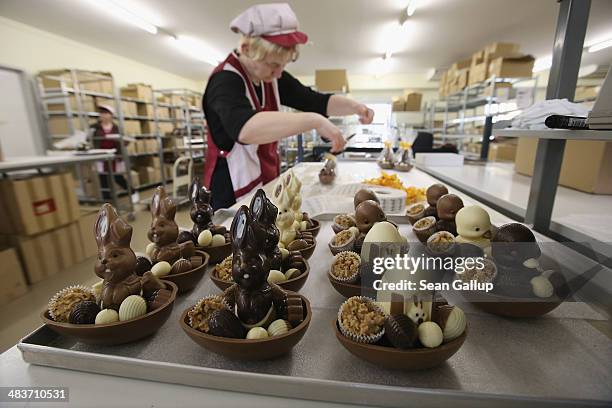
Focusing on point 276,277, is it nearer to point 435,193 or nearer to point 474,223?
point 474,223

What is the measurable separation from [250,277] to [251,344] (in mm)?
82

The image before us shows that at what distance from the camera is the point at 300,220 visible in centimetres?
81

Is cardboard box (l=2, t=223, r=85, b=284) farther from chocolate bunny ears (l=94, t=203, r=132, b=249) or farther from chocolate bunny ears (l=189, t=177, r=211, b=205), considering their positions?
chocolate bunny ears (l=94, t=203, r=132, b=249)

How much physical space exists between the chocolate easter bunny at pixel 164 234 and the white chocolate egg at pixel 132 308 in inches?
5.9

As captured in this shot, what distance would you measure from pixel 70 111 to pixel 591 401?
5937 mm

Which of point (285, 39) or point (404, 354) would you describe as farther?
point (285, 39)

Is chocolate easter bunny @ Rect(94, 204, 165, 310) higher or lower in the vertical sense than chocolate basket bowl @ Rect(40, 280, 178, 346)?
higher

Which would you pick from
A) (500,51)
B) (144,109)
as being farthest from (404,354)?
(144,109)

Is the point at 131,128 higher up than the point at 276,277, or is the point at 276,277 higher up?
the point at 131,128

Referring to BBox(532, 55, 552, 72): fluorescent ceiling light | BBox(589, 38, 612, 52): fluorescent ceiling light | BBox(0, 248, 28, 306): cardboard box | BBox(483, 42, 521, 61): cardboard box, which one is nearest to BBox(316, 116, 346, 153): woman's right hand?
BBox(0, 248, 28, 306): cardboard box

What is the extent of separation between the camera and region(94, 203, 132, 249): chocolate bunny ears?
46cm

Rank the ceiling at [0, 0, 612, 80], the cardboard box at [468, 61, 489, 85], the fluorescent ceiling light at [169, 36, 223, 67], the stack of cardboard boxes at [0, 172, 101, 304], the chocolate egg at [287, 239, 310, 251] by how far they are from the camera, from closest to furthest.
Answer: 1. the chocolate egg at [287, 239, 310, 251]
2. the stack of cardboard boxes at [0, 172, 101, 304]
3. the ceiling at [0, 0, 612, 80]
4. the cardboard box at [468, 61, 489, 85]
5. the fluorescent ceiling light at [169, 36, 223, 67]

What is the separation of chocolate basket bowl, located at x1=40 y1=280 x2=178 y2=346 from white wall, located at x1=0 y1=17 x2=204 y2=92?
5.65 meters

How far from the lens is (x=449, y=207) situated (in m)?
0.69
